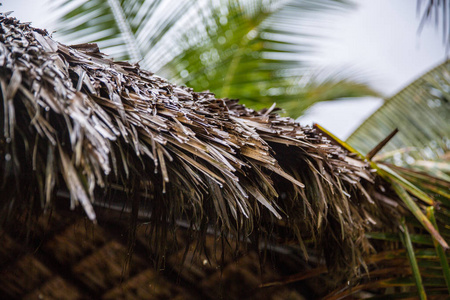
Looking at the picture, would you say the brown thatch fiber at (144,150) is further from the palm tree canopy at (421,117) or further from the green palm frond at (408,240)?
the palm tree canopy at (421,117)

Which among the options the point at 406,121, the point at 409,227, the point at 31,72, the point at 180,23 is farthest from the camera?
the point at 180,23

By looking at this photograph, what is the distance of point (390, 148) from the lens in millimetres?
2125

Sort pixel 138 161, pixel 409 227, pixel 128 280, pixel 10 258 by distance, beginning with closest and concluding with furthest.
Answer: pixel 138 161 → pixel 10 258 → pixel 128 280 → pixel 409 227

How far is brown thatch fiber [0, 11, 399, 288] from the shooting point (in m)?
0.66

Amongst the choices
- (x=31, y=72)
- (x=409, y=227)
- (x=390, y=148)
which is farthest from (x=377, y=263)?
(x=31, y=72)

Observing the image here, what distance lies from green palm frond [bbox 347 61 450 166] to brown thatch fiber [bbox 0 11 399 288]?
101 centimetres

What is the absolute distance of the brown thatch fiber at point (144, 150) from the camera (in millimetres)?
658

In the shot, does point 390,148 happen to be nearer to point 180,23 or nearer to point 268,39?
point 268,39

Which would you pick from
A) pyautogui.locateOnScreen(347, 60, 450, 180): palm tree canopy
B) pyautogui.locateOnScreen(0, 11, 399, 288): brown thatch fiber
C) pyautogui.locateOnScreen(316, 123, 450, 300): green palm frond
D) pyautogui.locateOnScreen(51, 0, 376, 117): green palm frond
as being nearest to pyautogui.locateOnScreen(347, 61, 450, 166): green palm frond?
pyautogui.locateOnScreen(347, 60, 450, 180): palm tree canopy

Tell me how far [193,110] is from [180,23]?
1.45 metres

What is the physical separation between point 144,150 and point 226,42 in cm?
174

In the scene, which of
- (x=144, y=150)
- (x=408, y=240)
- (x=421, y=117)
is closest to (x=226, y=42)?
(x=421, y=117)

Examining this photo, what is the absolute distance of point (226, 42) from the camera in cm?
237

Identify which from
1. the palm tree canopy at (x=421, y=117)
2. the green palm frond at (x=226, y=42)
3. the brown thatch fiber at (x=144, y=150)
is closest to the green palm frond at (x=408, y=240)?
the brown thatch fiber at (x=144, y=150)
